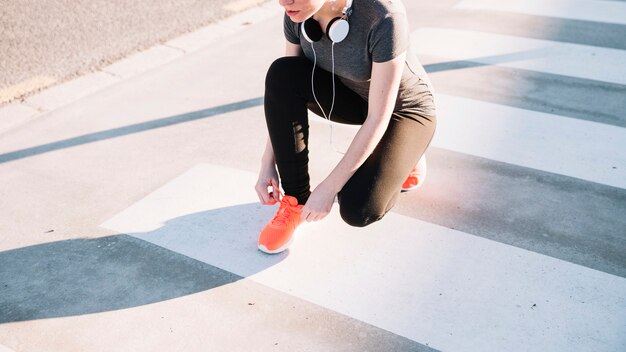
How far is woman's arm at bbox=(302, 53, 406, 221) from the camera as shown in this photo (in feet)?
7.06

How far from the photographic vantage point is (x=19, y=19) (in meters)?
4.87

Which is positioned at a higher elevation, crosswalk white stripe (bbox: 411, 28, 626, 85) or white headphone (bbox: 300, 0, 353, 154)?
white headphone (bbox: 300, 0, 353, 154)

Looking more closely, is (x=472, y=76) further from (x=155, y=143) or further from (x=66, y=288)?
(x=66, y=288)

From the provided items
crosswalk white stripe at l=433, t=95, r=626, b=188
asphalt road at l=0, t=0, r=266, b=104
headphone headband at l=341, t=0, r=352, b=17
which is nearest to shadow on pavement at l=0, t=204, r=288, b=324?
headphone headband at l=341, t=0, r=352, b=17

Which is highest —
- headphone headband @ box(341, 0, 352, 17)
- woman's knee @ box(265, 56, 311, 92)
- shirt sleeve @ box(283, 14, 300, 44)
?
headphone headband @ box(341, 0, 352, 17)

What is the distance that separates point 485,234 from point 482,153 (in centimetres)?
73

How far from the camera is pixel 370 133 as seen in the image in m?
2.23

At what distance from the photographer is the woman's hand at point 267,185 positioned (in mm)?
2484

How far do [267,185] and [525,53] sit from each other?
2758mm

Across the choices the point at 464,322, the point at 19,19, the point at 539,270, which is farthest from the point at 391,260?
the point at 19,19

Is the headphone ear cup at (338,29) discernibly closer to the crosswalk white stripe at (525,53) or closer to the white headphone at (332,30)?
the white headphone at (332,30)

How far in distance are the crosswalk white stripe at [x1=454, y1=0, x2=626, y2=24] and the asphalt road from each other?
2072 millimetres

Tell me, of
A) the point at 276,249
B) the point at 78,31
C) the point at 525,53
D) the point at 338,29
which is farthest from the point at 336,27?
the point at 78,31

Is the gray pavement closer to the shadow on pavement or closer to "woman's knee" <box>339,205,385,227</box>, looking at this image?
the shadow on pavement
